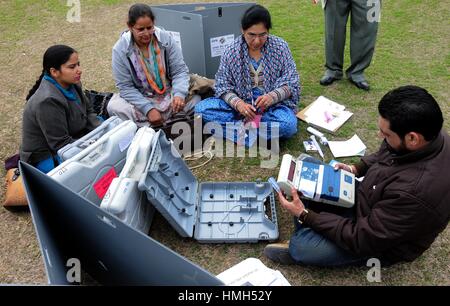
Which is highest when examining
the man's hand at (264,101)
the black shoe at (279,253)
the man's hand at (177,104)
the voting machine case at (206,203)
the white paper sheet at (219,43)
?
the white paper sheet at (219,43)

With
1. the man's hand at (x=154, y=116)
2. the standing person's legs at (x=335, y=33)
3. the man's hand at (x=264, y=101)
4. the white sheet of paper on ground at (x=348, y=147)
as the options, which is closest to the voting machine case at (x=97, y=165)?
the man's hand at (x=154, y=116)

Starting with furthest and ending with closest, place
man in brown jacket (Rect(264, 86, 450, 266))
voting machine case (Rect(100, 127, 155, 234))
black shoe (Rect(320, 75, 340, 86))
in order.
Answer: black shoe (Rect(320, 75, 340, 86)) < voting machine case (Rect(100, 127, 155, 234)) < man in brown jacket (Rect(264, 86, 450, 266))

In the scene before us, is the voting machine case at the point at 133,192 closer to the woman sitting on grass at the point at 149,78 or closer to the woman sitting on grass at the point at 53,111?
the woman sitting on grass at the point at 53,111

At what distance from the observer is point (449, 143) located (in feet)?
6.27

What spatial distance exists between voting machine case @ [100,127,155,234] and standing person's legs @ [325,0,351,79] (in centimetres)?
252

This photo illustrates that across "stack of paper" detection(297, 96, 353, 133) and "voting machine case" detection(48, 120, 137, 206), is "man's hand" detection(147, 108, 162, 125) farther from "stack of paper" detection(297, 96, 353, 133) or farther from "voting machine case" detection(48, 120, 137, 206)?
"stack of paper" detection(297, 96, 353, 133)

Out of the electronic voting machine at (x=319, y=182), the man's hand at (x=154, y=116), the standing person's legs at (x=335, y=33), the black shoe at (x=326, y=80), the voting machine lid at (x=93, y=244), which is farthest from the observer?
the black shoe at (x=326, y=80)

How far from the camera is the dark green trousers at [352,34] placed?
12.8 feet

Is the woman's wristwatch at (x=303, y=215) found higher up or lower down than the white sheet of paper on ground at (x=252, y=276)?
higher up

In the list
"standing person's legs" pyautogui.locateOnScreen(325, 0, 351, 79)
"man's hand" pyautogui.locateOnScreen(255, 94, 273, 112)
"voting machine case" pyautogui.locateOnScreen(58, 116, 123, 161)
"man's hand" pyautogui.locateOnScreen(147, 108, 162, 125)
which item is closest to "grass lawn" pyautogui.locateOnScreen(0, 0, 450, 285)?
"standing person's legs" pyautogui.locateOnScreen(325, 0, 351, 79)

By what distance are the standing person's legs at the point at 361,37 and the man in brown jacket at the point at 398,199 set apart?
212 centimetres

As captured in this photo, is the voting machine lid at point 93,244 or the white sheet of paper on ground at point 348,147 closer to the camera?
the voting machine lid at point 93,244

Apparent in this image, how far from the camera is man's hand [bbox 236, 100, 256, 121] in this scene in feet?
10.9

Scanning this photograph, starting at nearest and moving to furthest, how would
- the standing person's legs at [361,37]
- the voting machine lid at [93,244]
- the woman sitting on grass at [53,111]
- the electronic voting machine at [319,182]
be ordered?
the voting machine lid at [93,244] → the electronic voting machine at [319,182] → the woman sitting on grass at [53,111] → the standing person's legs at [361,37]
